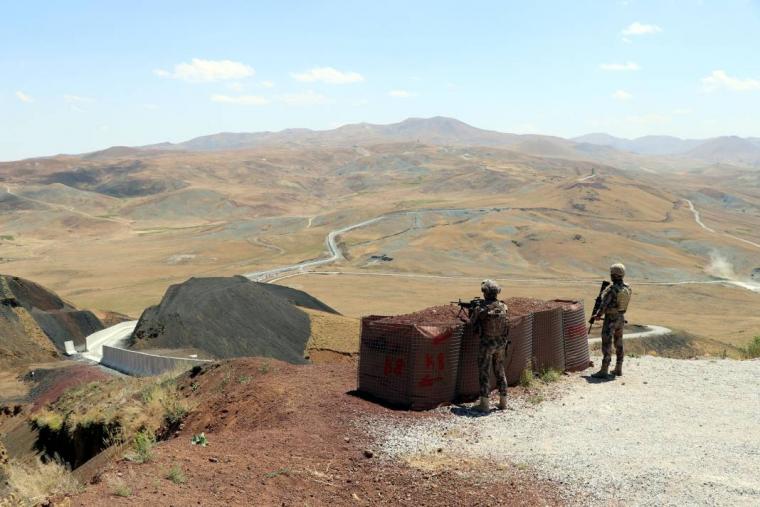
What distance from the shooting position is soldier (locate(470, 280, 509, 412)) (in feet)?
35.5

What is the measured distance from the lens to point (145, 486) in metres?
7.18

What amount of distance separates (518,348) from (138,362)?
56.1 feet

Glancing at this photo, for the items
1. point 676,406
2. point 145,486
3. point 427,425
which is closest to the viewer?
point 145,486

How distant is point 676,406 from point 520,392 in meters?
2.79

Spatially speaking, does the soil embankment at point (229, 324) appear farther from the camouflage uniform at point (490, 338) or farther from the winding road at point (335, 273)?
the camouflage uniform at point (490, 338)

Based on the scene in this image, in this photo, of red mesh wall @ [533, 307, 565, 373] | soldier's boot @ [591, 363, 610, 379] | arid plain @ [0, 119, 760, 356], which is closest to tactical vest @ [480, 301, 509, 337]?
red mesh wall @ [533, 307, 565, 373]

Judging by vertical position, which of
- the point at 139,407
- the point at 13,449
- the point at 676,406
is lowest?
the point at 13,449

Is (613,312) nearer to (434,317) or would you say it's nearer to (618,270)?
(618,270)

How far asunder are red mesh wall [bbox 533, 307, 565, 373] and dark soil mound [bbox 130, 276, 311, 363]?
13.6 m

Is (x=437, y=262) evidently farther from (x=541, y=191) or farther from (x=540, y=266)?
(x=541, y=191)

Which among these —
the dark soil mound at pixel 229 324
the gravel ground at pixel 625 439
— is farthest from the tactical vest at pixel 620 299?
the dark soil mound at pixel 229 324

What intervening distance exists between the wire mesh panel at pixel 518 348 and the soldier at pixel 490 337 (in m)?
0.89

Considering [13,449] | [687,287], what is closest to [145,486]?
[13,449]

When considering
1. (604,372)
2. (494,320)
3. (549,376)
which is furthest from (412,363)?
(604,372)
